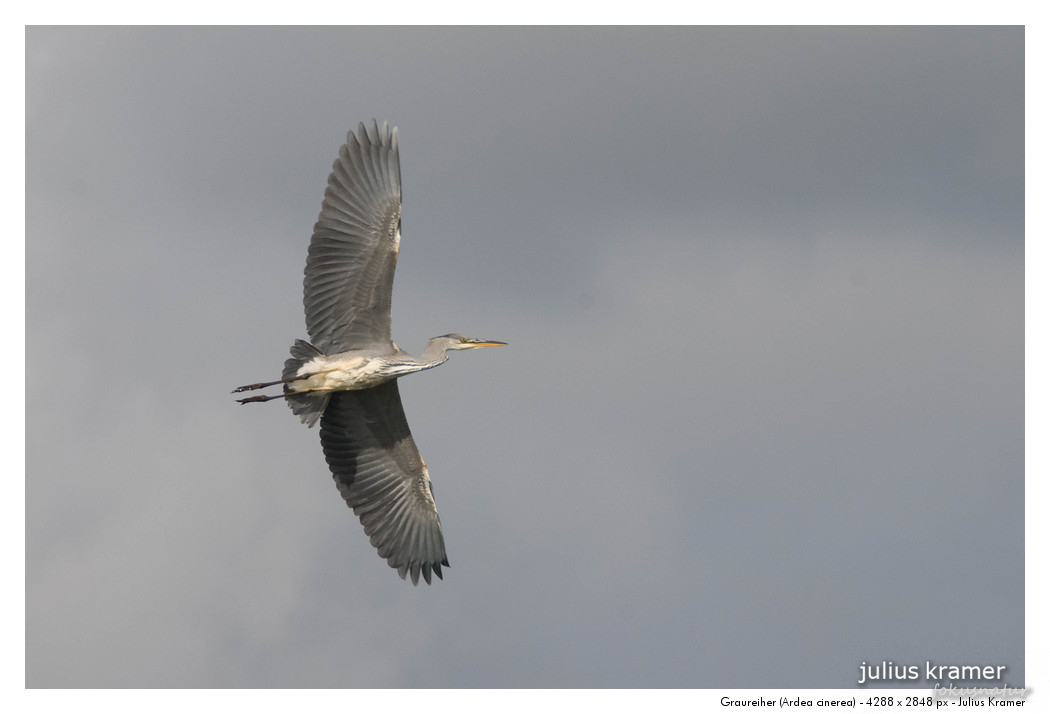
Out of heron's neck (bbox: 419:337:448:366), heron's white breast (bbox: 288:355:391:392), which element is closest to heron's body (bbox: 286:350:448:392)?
heron's white breast (bbox: 288:355:391:392)

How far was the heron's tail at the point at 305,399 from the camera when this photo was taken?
23031 mm

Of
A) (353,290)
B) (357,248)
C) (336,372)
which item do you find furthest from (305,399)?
(357,248)

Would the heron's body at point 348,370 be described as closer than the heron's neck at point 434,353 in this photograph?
Yes

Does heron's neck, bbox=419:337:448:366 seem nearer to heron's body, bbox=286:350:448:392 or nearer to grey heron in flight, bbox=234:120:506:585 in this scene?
grey heron in flight, bbox=234:120:506:585

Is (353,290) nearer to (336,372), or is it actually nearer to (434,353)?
(336,372)

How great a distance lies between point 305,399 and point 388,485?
2.12m

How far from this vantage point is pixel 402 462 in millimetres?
24641

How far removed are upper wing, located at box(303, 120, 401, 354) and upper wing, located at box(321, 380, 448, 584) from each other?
5.90ft

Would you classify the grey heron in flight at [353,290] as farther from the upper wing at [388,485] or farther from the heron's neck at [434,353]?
the upper wing at [388,485]

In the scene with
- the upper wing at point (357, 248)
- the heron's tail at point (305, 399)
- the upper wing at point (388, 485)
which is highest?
the upper wing at point (357, 248)

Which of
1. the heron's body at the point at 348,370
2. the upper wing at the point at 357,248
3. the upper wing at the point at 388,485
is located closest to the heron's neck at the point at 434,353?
the heron's body at the point at 348,370

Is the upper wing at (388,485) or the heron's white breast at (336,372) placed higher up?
the heron's white breast at (336,372)

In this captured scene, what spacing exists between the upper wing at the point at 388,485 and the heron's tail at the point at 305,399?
80 cm
